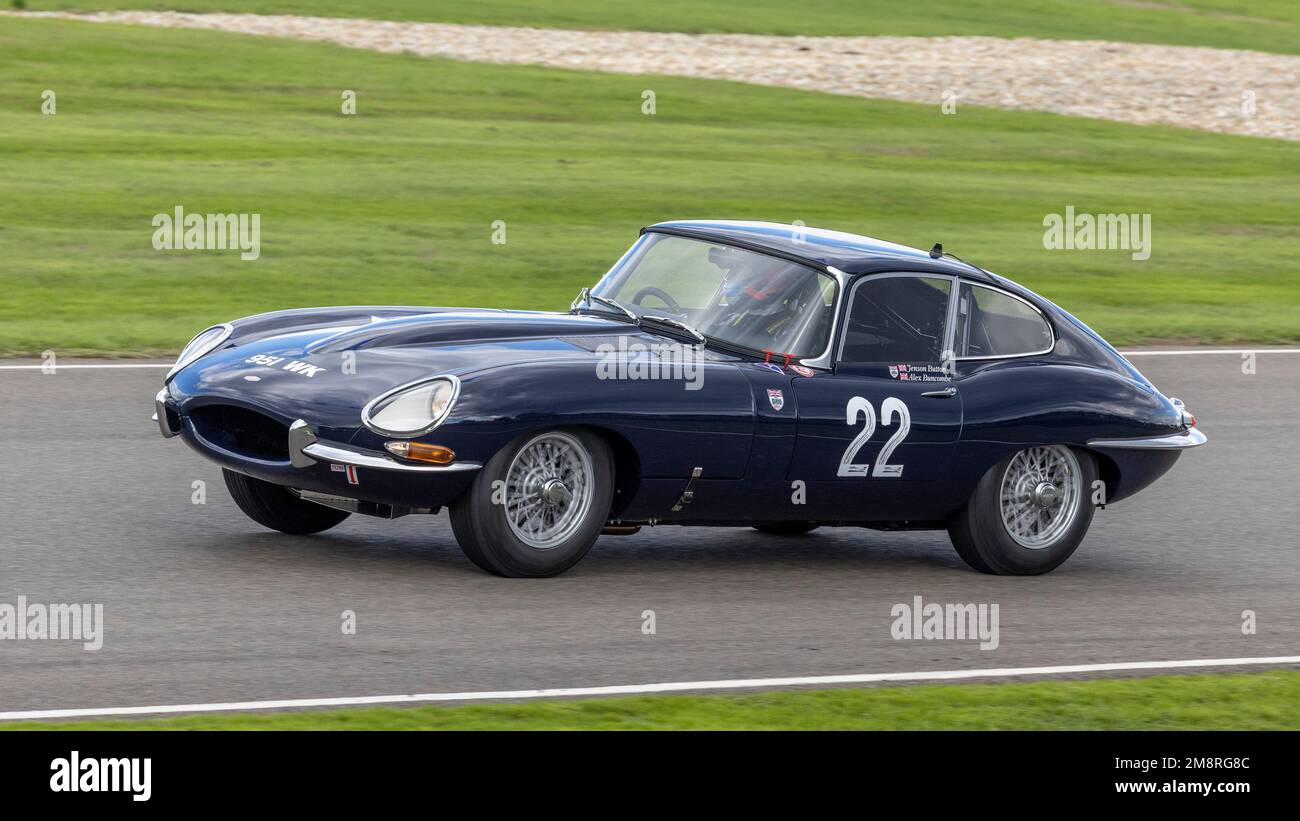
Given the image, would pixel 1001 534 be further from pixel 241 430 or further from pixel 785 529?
pixel 241 430

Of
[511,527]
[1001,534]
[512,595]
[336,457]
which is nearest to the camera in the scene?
[336,457]

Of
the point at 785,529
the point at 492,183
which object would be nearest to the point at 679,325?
the point at 785,529

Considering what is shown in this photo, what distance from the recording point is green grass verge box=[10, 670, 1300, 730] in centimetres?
574

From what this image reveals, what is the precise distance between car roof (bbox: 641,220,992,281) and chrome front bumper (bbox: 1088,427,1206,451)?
897 mm

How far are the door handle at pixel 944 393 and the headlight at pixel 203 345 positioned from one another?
2977mm

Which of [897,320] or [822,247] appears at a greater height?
[822,247]

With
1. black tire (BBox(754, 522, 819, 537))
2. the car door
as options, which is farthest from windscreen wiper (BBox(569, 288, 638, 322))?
black tire (BBox(754, 522, 819, 537))

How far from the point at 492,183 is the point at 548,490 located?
44.6 ft

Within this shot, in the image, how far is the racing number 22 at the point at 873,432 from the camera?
7.91m

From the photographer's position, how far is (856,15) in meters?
38.4

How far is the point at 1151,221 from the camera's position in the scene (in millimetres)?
22266

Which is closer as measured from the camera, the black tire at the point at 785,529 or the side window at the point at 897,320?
the side window at the point at 897,320

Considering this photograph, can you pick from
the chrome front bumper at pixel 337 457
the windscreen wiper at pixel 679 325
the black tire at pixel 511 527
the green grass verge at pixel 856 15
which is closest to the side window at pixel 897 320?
the windscreen wiper at pixel 679 325

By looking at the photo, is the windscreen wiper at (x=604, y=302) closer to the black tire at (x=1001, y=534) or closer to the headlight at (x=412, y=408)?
the headlight at (x=412, y=408)
